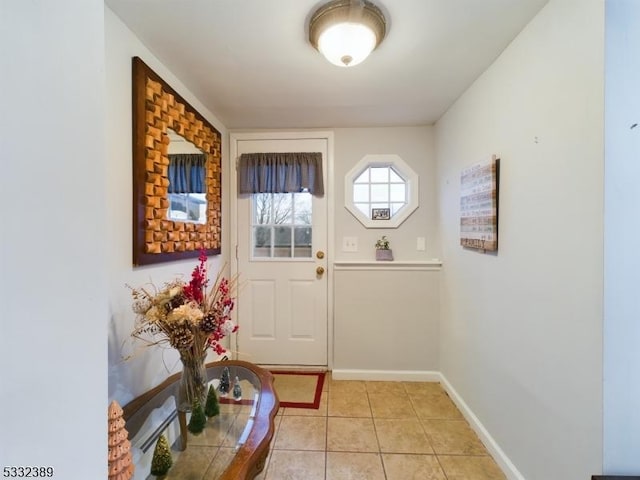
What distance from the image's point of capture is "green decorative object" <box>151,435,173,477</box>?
889 mm

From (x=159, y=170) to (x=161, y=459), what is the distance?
50.0 inches

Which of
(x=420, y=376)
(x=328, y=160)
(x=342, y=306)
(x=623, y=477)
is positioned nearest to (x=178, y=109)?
(x=328, y=160)

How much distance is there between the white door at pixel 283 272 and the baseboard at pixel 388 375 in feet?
0.76

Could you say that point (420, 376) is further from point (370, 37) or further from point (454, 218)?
point (370, 37)

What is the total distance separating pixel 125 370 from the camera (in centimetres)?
126

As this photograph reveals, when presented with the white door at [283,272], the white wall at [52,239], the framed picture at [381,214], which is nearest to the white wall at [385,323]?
the white door at [283,272]

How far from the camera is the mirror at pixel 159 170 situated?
135 cm

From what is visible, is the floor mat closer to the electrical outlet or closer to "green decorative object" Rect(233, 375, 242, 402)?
"green decorative object" Rect(233, 375, 242, 402)

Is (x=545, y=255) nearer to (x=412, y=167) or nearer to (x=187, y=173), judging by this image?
(x=412, y=167)

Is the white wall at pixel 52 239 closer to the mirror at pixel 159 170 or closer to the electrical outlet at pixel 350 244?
the mirror at pixel 159 170

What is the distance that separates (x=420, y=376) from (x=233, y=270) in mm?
1950

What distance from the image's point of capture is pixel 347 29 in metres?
1.23

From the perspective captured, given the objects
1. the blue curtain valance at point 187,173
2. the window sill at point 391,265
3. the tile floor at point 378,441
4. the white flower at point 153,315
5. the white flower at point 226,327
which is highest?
the blue curtain valance at point 187,173

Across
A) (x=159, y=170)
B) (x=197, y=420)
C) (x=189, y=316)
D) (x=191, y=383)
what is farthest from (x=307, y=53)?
(x=197, y=420)
